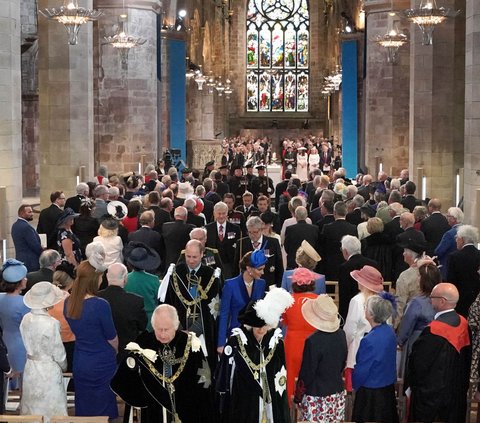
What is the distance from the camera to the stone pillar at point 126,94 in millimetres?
28703

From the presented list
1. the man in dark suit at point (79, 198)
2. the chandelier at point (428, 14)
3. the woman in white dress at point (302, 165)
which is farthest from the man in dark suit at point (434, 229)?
the woman in white dress at point (302, 165)

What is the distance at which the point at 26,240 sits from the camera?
13.1 meters

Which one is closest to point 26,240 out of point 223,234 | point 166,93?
point 223,234

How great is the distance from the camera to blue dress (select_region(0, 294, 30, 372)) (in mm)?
9031

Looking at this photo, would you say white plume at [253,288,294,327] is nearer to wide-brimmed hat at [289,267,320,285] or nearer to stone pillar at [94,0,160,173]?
wide-brimmed hat at [289,267,320,285]

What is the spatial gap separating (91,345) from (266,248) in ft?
11.9

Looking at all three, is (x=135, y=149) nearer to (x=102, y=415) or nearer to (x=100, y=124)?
(x=100, y=124)

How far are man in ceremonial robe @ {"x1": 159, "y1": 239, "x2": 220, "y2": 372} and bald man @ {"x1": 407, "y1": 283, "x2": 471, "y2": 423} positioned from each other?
6.66 feet

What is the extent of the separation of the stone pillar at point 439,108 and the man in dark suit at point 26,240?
38.8ft

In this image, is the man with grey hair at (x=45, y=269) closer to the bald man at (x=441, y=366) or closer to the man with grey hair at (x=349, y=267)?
the man with grey hair at (x=349, y=267)

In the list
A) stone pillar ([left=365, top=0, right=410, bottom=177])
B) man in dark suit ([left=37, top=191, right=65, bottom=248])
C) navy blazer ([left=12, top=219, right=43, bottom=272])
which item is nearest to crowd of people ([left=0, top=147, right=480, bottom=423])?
navy blazer ([left=12, top=219, right=43, bottom=272])

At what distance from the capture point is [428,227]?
45.8ft

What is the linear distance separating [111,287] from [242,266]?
44.3 inches

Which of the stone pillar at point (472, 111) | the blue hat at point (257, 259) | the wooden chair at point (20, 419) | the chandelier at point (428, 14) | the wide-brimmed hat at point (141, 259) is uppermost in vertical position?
the chandelier at point (428, 14)
